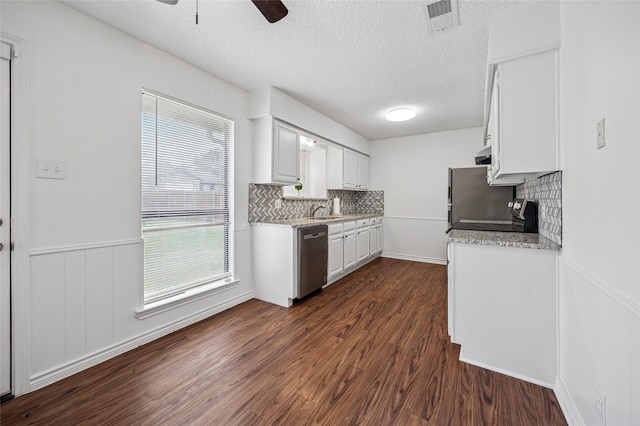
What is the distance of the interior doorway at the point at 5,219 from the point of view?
4.95 ft

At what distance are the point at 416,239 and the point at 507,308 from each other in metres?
3.47

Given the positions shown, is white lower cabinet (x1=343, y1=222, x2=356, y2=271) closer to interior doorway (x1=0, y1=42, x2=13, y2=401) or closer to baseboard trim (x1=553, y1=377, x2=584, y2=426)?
baseboard trim (x1=553, y1=377, x2=584, y2=426)

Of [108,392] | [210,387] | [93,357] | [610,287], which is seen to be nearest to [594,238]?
[610,287]

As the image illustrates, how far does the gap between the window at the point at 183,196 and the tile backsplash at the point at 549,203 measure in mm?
2793

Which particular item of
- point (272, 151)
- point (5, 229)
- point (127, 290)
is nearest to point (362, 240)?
point (272, 151)

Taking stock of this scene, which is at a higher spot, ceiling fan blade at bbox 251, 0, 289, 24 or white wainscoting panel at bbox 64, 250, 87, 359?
ceiling fan blade at bbox 251, 0, 289, 24

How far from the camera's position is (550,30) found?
159 cm

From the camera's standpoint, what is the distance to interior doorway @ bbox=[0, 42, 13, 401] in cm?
151

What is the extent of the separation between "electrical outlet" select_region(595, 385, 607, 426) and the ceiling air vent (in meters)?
2.19

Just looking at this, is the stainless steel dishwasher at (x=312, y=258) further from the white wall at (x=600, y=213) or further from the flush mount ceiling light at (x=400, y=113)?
the white wall at (x=600, y=213)

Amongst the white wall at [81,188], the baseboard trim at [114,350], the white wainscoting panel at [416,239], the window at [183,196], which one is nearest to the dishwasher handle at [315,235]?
the window at [183,196]

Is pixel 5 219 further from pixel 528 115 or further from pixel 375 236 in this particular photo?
pixel 375 236

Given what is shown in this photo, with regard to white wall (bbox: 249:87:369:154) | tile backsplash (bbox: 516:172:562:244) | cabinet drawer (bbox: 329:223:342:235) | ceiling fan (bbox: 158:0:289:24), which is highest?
white wall (bbox: 249:87:369:154)

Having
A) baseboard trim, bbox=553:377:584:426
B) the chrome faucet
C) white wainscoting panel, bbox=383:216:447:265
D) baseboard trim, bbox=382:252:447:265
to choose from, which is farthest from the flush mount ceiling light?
baseboard trim, bbox=553:377:584:426
